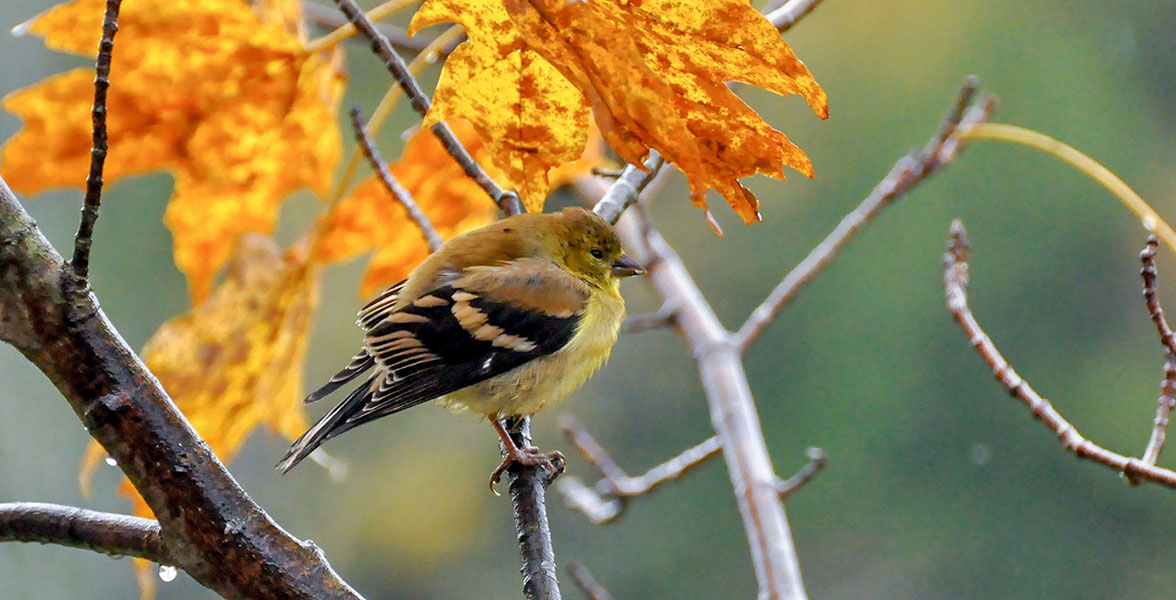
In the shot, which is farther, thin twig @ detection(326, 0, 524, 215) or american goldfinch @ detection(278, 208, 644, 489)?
american goldfinch @ detection(278, 208, 644, 489)

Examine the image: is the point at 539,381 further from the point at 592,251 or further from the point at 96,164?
the point at 96,164

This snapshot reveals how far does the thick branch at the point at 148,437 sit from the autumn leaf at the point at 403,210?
246 millimetres

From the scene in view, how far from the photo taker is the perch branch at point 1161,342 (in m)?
0.40

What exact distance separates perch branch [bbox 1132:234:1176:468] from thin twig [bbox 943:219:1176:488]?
0.03 feet

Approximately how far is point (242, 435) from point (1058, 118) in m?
2.20

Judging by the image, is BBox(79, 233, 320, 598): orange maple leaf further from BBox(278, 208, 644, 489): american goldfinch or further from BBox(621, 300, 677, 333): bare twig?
BBox(621, 300, 677, 333): bare twig

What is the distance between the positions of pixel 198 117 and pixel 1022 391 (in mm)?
406

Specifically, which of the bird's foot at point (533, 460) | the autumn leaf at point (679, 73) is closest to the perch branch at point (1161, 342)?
the autumn leaf at point (679, 73)

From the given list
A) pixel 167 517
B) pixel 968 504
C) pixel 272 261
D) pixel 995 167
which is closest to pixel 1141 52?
pixel 995 167

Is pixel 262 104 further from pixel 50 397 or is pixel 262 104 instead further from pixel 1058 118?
pixel 1058 118

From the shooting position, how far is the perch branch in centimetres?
40

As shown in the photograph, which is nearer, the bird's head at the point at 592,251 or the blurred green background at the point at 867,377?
the bird's head at the point at 592,251

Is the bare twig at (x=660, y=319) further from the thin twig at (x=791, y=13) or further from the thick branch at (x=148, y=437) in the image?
the thick branch at (x=148, y=437)

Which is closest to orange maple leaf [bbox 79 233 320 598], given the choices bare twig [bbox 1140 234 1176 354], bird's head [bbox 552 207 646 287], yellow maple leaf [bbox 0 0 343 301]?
yellow maple leaf [bbox 0 0 343 301]
